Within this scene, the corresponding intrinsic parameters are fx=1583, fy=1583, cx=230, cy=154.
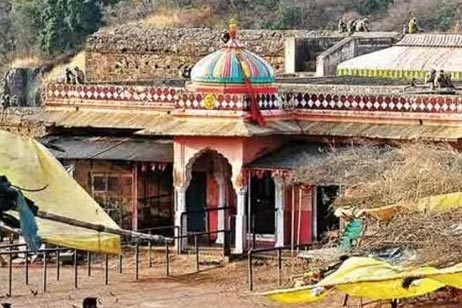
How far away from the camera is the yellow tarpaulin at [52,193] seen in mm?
12031

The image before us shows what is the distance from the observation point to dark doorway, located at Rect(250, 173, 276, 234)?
906 inches

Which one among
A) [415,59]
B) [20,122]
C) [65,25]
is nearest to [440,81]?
[415,59]

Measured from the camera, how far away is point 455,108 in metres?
22.0

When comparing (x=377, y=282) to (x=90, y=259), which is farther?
(x=90, y=259)

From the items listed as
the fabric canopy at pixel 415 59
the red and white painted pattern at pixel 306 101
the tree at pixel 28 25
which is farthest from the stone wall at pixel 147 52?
→ the red and white painted pattern at pixel 306 101

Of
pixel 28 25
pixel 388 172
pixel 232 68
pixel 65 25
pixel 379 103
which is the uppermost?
pixel 28 25

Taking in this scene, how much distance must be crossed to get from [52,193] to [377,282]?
3.89 meters

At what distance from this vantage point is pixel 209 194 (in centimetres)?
2366

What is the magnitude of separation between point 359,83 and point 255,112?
17.1 feet

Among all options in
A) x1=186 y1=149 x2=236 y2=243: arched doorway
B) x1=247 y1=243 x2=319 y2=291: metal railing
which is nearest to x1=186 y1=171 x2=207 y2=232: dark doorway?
x1=186 y1=149 x2=236 y2=243: arched doorway

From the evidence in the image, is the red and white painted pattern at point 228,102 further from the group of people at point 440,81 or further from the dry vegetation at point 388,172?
the group of people at point 440,81

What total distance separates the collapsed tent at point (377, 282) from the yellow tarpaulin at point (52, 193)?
3026mm

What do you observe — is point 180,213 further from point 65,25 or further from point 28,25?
point 28,25

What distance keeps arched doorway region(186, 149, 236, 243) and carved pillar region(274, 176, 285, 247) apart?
30.2 inches
